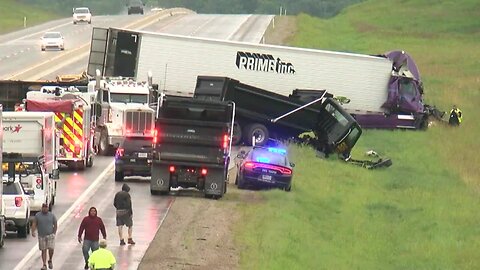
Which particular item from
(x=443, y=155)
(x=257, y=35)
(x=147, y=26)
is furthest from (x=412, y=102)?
(x=147, y=26)

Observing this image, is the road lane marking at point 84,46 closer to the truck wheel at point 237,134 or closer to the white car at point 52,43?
the white car at point 52,43

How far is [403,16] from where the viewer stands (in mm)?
137750

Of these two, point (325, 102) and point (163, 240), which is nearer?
point (163, 240)

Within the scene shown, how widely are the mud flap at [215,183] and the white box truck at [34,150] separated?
463 cm

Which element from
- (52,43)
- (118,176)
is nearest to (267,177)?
(118,176)

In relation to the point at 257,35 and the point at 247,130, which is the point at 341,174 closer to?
the point at 247,130

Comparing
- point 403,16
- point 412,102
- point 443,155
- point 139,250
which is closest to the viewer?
point 139,250

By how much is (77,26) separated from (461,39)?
35.8 meters

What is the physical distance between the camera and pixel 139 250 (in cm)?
2953

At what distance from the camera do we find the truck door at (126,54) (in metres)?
57.9

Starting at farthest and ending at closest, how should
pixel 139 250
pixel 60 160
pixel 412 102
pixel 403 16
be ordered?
pixel 403 16 → pixel 412 102 → pixel 60 160 → pixel 139 250

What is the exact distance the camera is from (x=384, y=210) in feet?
135

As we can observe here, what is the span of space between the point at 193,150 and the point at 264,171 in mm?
3225

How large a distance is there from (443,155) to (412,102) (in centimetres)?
555
